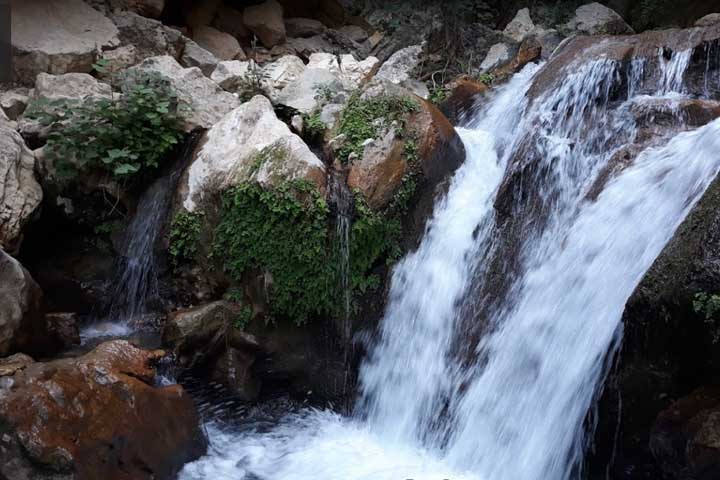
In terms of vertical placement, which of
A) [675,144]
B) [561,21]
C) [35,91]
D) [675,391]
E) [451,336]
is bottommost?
[451,336]

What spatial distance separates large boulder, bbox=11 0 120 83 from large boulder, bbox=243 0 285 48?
305cm

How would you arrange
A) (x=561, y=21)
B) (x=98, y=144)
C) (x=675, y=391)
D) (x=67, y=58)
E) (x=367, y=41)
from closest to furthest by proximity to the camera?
(x=675, y=391) < (x=98, y=144) < (x=67, y=58) < (x=561, y=21) < (x=367, y=41)

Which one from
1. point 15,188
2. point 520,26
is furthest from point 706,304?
point 520,26

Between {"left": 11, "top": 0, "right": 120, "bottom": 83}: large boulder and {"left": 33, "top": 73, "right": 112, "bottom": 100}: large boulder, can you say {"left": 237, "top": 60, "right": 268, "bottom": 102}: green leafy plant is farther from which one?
{"left": 11, "top": 0, "right": 120, "bottom": 83}: large boulder

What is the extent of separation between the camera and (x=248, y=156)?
Answer: 5.98 meters

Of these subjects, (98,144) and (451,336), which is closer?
(451,336)

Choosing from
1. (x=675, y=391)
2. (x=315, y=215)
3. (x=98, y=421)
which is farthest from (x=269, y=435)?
(x=675, y=391)

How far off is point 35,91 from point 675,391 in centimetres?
644

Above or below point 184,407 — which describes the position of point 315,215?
above

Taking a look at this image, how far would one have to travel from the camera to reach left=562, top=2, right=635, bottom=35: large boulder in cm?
884

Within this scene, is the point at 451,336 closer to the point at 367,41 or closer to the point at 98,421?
the point at 98,421

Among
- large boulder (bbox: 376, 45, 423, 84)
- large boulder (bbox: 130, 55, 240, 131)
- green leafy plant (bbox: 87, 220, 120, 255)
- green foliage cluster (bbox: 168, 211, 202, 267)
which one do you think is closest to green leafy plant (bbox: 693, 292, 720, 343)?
green foliage cluster (bbox: 168, 211, 202, 267)

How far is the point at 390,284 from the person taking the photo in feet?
18.7

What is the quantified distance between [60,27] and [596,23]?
6654mm
